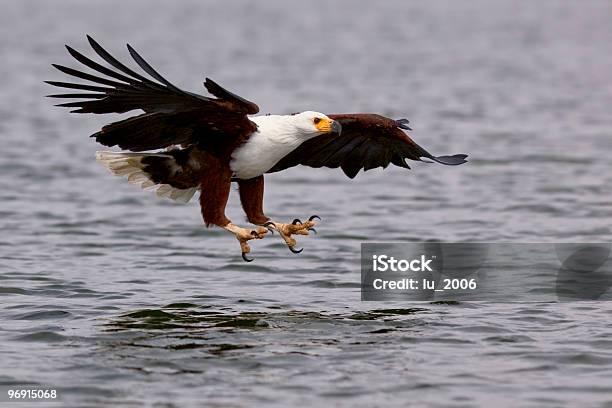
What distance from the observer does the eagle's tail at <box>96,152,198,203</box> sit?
9469mm

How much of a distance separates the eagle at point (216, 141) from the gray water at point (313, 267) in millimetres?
813

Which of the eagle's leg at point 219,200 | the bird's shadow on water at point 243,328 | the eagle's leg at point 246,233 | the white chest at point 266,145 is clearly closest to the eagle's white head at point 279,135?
the white chest at point 266,145

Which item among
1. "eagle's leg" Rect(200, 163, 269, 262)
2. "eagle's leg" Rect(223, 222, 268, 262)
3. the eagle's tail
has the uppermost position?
the eagle's tail

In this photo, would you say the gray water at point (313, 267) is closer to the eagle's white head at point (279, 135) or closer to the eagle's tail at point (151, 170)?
the eagle's tail at point (151, 170)

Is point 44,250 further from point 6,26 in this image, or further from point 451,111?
point 6,26

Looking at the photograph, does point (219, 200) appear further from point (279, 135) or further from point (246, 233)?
point (279, 135)

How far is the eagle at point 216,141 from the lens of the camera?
8.66 metres

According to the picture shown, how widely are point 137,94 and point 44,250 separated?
362 centimetres

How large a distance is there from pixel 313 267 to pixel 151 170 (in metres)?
2.14

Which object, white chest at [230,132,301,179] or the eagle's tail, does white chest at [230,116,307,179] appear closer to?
white chest at [230,132,301,179]

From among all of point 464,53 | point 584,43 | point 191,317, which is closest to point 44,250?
point 191,317

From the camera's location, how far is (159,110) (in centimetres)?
870

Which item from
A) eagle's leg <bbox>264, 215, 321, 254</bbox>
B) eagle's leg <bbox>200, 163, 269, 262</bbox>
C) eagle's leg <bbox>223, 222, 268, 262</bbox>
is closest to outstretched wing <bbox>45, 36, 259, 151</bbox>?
eagle's leg <bbox>200, 163, 269, 262</bbox>

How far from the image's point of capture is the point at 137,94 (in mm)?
8625
